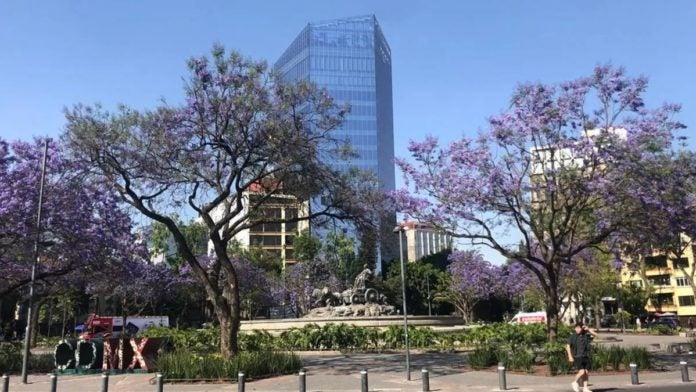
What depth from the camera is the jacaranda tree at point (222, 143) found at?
18.8m

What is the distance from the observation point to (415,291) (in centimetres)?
8769

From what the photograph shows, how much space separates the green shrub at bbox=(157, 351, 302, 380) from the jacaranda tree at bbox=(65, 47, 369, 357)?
62.4 inches

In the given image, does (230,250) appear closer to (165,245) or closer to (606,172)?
(165,245)

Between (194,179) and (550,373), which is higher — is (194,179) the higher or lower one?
the higher one

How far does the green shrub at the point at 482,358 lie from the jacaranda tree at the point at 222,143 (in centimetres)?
641

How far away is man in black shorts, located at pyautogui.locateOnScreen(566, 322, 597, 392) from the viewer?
13844 millimetres

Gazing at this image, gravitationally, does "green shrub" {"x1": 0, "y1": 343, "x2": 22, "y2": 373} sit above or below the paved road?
above

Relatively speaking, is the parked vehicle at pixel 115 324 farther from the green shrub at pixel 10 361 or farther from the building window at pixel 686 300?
the building window at pixel 686 300

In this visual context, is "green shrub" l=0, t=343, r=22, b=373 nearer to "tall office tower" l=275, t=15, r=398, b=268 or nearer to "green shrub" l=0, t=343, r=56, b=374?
"green shrub" l=0, t=343, r=56, b=374

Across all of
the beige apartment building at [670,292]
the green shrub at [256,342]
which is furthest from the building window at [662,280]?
the green shrub at [256,342]

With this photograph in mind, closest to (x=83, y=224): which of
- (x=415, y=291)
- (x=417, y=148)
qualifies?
(x=417, y=148)

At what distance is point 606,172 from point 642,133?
4.98ft

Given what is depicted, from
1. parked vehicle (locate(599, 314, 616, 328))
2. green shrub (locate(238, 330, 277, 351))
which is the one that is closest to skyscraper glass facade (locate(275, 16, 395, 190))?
parked vehicle (locate(599, 314, 616, 328))

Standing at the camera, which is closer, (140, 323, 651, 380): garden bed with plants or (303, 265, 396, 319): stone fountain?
(140, 323, 651, 380): garden bed with plants
